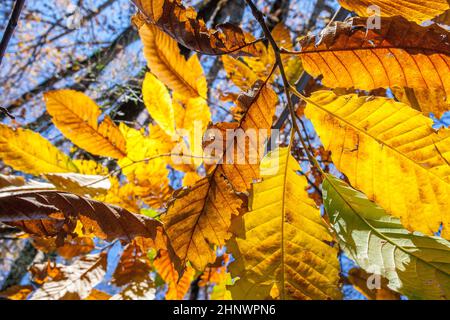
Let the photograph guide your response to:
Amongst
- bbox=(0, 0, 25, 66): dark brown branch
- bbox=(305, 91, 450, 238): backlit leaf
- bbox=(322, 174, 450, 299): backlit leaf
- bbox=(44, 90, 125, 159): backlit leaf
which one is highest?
bbox=(44, 90, 125, 159): backlit leaf

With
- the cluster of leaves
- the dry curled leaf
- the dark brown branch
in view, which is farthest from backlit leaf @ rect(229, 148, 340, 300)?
the dark brown branch

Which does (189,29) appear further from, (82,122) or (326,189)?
(82,122)

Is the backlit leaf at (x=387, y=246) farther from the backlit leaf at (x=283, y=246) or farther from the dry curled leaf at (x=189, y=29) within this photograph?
the dry curled leaf at (x=189, y=29)

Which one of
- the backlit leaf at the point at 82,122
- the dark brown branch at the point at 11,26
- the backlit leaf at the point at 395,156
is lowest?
the backlit leaf at the point at 395,156

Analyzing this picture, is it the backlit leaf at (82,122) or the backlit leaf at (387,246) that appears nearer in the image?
the backlit leaf at (387,246)

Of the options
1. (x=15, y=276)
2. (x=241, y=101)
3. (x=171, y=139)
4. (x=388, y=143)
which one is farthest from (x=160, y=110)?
(x=15, y=276)

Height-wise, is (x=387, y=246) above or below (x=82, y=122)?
below

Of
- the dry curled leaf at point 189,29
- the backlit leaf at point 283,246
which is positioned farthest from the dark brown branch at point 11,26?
the backlit leaf at point 283,246

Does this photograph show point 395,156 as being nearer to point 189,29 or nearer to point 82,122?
point 189,29

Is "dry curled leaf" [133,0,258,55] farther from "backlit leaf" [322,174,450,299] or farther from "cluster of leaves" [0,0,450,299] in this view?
"backlit leaf" [322,174,450,299]

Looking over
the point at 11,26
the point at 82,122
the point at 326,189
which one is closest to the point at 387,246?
the point at 326,189

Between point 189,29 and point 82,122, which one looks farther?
point 82,122

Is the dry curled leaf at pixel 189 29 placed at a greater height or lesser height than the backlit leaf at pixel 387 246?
greater
